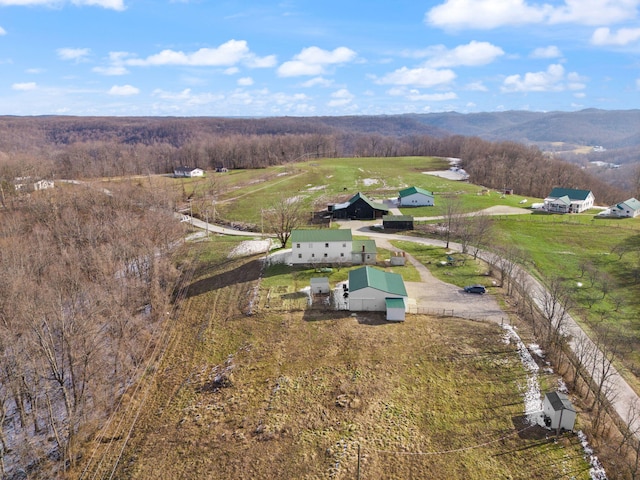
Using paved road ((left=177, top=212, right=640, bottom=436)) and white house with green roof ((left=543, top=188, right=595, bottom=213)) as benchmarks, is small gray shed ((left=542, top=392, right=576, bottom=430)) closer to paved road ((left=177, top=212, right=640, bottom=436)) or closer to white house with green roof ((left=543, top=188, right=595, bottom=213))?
paved road ((left=177, top=212, right=640, bottom=436))

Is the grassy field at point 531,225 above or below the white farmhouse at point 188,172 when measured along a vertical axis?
below

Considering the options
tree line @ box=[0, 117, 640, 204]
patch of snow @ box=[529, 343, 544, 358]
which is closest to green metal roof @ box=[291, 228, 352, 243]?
patch of snow @ box=[529, 343, 544, 358]

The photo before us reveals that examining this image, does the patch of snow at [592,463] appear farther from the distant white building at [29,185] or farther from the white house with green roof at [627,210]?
the distant white building at [29,185]

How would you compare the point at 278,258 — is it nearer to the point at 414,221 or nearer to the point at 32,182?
the point at 414,221

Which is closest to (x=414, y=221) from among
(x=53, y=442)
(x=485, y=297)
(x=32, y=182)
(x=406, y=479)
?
(x=485, y=297)

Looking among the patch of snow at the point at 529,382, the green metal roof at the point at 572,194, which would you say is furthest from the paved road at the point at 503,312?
the green metal roof at the point at 572,194

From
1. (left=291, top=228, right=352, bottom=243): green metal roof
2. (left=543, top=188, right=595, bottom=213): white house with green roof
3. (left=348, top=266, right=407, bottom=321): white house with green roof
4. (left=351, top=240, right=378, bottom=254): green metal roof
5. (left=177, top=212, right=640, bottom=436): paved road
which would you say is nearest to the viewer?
(left=177, top=212, right=640, bottom=436): paved road
